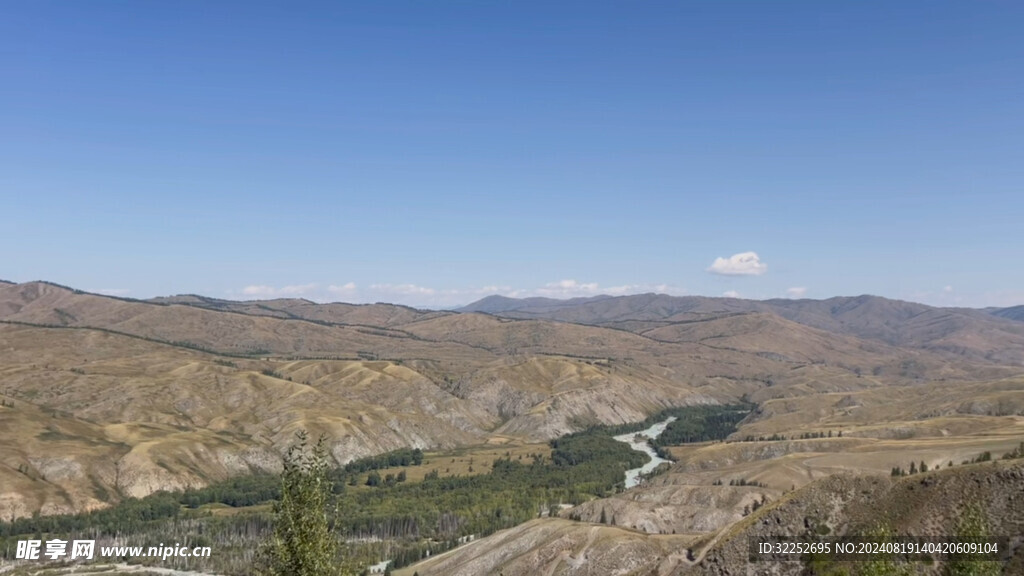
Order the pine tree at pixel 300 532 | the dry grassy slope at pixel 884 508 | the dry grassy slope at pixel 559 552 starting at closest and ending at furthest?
the pine tree at pixel 300 532, the dry grassy slope at pixel 884 508, the dry grassy slope at pixel 559 552

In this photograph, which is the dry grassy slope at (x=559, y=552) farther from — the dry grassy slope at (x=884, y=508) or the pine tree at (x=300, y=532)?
the pine tree at (x=300, y=532)

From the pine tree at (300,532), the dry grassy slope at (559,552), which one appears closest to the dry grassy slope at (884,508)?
the dry grassy slope at (559,552)

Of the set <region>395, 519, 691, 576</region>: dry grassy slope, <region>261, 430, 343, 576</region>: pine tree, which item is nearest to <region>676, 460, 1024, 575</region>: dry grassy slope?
<region>395, 519, 691, 576</region>: dry grassy slope

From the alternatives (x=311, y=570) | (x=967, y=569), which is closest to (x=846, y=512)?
(x=967, y=569)

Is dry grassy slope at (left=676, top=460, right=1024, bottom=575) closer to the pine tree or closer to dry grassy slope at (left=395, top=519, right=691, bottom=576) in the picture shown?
dry grassy slope at (left=395, top=519, right=691, bottom=576)

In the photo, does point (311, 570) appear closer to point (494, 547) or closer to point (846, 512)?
point (846, 512)

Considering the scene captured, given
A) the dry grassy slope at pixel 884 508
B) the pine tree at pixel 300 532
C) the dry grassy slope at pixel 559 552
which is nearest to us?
the pine tree at pixel 300 532

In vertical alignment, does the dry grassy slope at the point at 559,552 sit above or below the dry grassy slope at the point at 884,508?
below

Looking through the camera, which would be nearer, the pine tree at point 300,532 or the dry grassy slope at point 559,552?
the pine tree at point 300,532
